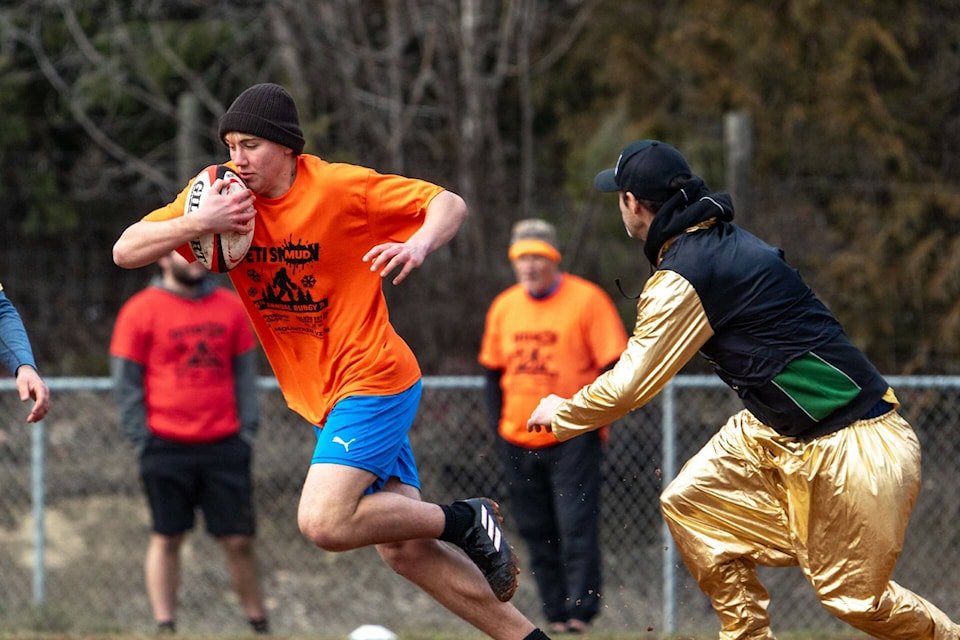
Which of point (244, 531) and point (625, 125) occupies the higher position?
point (625, 125)

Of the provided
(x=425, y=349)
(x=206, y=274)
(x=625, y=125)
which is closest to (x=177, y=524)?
(x=206, y=274)

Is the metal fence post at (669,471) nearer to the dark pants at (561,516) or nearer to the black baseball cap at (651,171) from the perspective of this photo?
the dark pants at (561,516)

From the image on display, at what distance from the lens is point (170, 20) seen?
13227 mm

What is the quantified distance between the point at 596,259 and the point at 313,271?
5.24 m

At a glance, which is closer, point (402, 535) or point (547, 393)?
point (402, 535)

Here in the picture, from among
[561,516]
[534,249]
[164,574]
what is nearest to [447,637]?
[561,516]

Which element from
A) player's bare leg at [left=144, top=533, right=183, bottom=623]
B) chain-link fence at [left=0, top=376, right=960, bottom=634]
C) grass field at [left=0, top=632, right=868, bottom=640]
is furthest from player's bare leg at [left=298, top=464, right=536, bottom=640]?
chain-link fence at [left=0, top=376, right=960, bottom=634]

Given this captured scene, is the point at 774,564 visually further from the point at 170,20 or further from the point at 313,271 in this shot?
the point at 170,20

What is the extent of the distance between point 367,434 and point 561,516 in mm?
2872

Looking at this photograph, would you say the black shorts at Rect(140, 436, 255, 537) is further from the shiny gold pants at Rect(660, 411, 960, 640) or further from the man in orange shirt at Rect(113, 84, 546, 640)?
the shiny gold pants at Rect(660, 411, 960, 640)

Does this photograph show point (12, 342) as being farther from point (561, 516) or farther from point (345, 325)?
point (561, 516)

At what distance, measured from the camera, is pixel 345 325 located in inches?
186

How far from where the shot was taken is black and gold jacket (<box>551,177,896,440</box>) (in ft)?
14.6

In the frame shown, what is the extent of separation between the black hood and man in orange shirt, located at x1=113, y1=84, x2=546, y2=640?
70 centimetres
